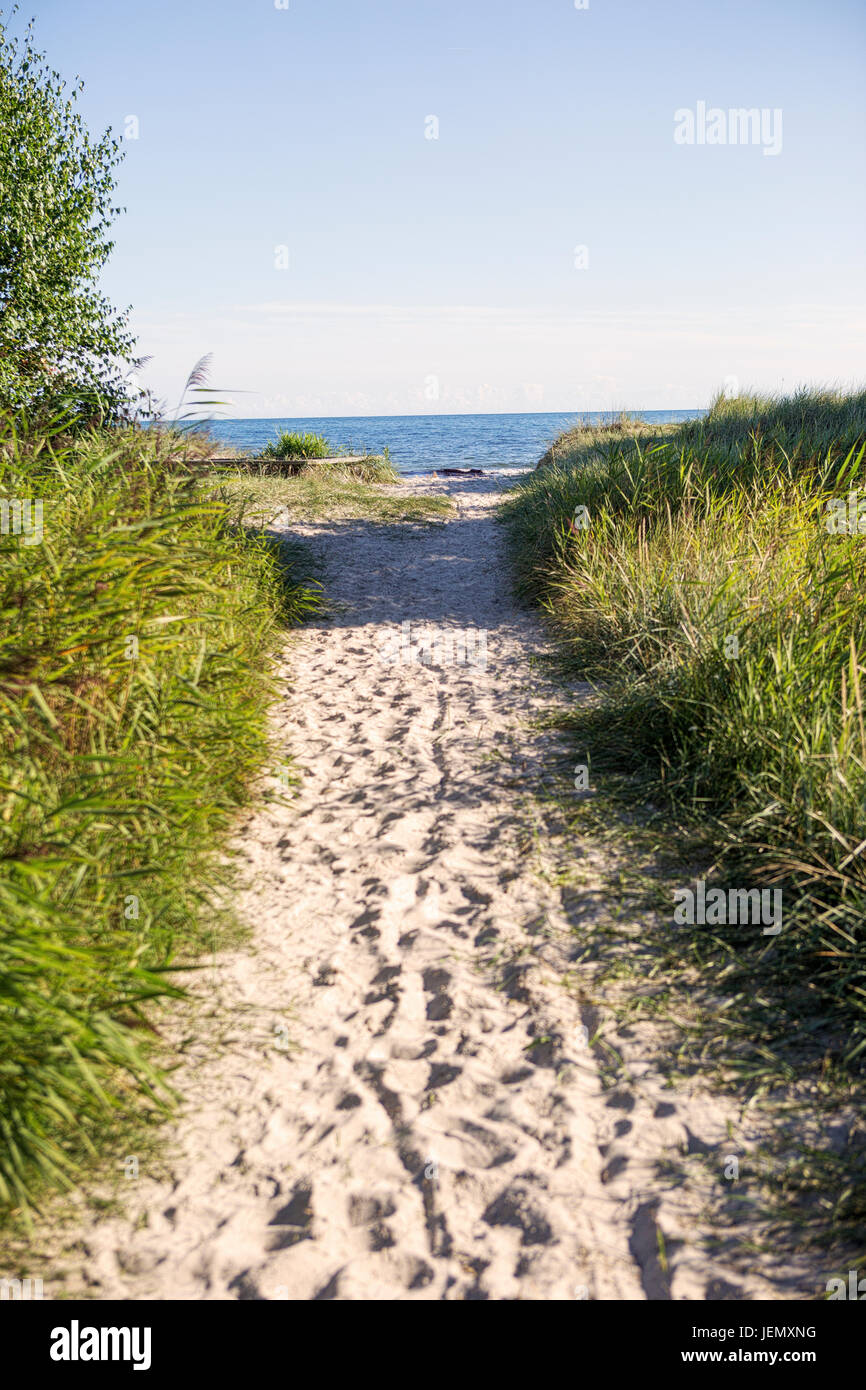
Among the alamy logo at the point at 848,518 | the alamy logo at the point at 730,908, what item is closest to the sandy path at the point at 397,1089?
the alamy logo at the point at 730,908

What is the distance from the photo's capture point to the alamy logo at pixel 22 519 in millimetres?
3789

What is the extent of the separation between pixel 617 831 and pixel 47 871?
250cm

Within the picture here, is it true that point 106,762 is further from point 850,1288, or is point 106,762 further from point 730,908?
point 850,1288

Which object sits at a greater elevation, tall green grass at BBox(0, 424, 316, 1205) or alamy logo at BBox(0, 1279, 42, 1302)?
tall green grass at BBox(0, 424, 316, 1205)

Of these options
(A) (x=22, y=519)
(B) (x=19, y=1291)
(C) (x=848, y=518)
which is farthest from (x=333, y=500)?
(B) (x=19, y=1291)

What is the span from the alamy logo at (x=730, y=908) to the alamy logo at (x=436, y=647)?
11.4 feet

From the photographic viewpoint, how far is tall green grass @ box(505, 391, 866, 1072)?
294 cm

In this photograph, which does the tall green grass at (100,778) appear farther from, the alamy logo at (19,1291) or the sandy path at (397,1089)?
the sandy path at (397,1089)

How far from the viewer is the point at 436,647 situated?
23.7 ft

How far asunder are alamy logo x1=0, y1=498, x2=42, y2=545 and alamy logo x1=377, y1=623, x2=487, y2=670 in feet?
10.9

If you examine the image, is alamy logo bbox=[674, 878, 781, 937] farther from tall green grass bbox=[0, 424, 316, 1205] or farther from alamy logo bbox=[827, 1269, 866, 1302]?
tall green grass bbox=[0, 424, 316, 1205]
